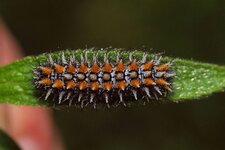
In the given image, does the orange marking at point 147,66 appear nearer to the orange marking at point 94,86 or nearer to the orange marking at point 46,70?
the orange marking at point 94,86

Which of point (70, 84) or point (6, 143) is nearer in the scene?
point (70, 84)

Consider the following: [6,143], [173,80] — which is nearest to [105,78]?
[173,80]

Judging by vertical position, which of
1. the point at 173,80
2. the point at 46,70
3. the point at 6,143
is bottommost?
the point at 6,143

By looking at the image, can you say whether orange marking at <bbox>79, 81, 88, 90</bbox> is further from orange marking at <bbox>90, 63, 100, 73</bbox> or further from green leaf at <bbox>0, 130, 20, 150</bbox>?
green leaf at <bbox>0, 130, 20, 150</bbox>

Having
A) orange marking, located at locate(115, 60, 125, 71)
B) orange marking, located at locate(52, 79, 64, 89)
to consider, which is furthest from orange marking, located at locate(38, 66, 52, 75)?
orange marking, located at locate(115, 60, 125, 71)

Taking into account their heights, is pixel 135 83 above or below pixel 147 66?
below

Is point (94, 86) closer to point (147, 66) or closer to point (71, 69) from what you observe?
point (71, 69)
